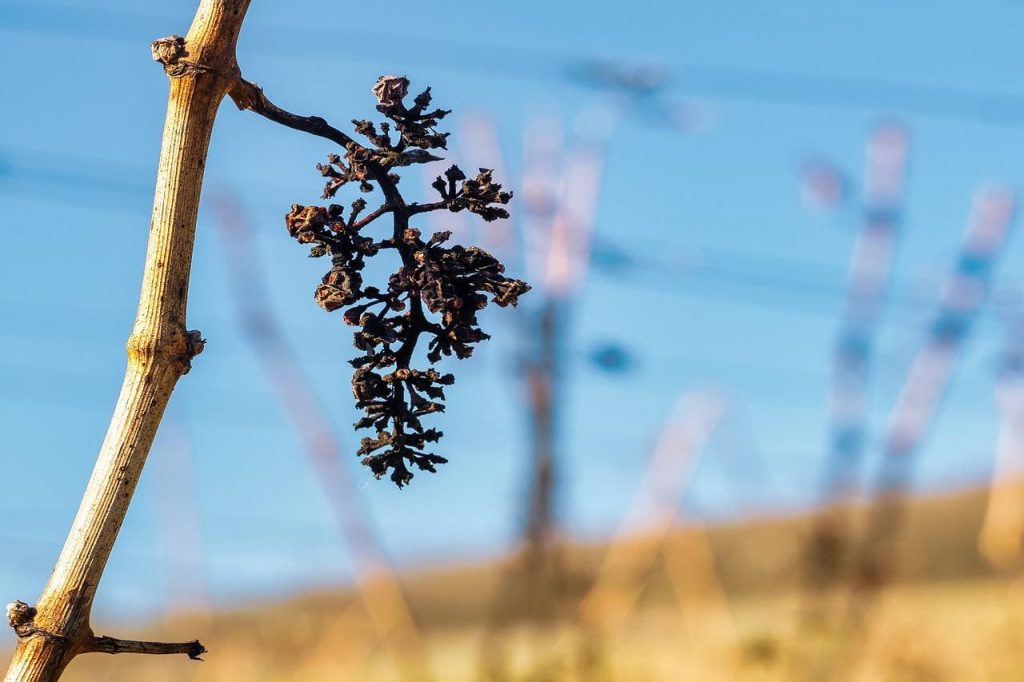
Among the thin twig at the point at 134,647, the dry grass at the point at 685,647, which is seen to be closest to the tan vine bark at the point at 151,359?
the thin twig at the point at 134,647

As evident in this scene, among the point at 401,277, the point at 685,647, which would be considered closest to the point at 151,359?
the point at 401,277

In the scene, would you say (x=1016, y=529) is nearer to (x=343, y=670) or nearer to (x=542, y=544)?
(x=542, y=544)

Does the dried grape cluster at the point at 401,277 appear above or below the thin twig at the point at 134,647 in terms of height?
above

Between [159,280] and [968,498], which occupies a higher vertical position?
[968,498]

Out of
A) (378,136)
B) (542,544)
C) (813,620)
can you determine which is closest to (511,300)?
(378,136)

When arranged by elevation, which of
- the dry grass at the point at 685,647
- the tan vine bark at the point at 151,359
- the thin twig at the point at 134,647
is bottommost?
the thin twig at the point at 134,647

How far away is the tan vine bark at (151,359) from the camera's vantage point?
1.31 metres

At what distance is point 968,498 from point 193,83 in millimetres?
50395

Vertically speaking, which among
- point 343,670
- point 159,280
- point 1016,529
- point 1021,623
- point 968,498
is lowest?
point 159,280

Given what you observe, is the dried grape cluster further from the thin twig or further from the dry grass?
the dry grass

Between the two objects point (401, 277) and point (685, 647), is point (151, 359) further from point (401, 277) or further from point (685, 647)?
point (685, 647)

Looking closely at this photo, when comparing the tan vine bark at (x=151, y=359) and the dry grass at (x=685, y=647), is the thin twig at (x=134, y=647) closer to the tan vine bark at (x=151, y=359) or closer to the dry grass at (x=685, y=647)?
the tan vine bark at (x=151, y=359)

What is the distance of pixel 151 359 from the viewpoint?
1.34 meters

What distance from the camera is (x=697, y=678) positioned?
11.1 meters
